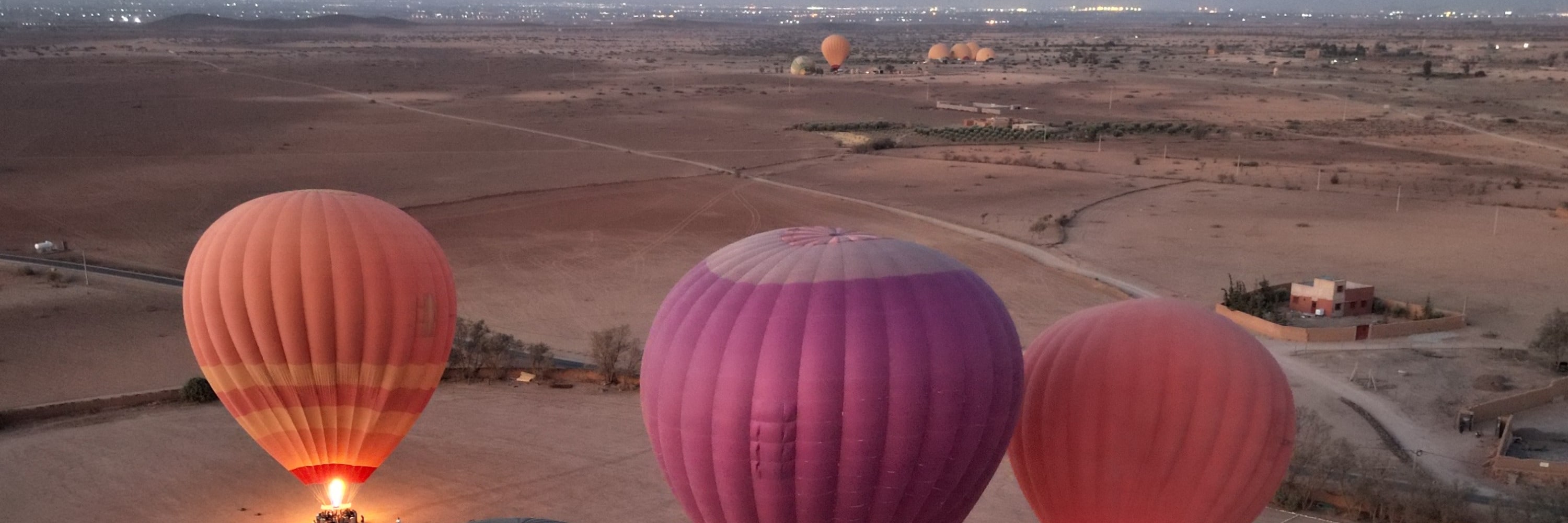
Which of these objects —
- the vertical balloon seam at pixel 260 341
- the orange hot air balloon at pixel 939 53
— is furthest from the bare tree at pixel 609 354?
the orange hot air balloon at pixel 939 53

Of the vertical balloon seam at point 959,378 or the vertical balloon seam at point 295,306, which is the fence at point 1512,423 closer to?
the vertical balloon seam at point 959,378

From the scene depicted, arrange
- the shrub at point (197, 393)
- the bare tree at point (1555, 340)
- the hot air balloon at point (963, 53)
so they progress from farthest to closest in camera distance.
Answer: the hot air balloon at point (963, 53), the bare tree at point (1555, 340), the shrub at point (197, 393)

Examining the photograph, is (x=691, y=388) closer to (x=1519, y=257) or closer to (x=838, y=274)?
(x=838, y=274)

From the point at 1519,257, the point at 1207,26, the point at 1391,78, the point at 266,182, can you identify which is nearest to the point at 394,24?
the point at 1207,26

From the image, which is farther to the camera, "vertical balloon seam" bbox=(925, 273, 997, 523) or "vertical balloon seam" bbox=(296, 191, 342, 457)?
"vertical balloon seam" bbox=(296, 191, 342, 457)

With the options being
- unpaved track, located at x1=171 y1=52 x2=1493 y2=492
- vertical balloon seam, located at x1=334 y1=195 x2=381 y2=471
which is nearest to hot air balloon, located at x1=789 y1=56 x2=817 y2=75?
→ unpaved track, located at x1=171 y1=52 x2=1493 y2=492

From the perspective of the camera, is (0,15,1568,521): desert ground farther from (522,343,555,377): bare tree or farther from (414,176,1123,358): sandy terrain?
(522,343,555,377): bare tree
